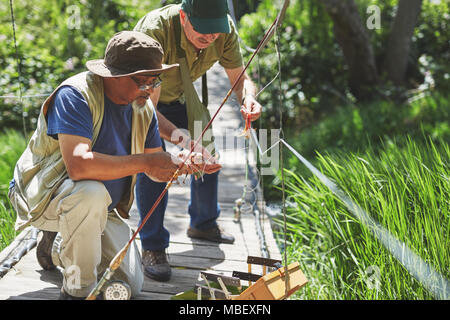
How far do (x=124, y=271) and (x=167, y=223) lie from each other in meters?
1.09

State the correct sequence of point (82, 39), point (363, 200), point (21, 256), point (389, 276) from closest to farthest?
point (389, 276)
point (363, 200)
point (21, 256)
point (82, 39)

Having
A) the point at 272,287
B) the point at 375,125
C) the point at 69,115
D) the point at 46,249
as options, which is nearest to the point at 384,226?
the point at 272,287

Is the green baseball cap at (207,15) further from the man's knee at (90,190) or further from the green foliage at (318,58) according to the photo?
the green foliage at (318,58)

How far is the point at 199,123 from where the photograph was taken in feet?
8.39

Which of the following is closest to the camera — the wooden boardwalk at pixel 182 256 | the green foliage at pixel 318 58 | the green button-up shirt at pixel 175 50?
the wooden boardwalk at pixel 182 256

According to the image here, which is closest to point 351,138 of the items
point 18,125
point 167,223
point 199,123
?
point 167,223

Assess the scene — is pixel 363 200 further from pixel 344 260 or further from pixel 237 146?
pixel 237 146

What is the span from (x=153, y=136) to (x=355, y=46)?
523 centimetres

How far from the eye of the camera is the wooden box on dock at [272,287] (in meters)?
1.61

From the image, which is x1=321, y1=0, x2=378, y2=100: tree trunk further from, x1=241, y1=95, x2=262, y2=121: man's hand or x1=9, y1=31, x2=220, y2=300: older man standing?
x1=9, y1=31, x2=220, y2=300: older man standing

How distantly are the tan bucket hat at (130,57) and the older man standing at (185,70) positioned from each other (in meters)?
0.42

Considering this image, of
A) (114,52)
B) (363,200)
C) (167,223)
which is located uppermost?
(114,52)

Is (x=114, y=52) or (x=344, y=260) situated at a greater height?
(x=114, y=52)

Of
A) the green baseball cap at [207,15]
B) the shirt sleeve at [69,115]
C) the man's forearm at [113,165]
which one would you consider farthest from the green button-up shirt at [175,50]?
the man's forearm at [113,165]
